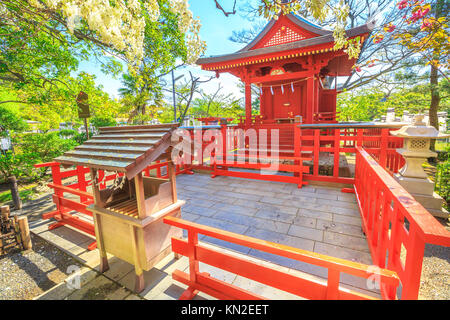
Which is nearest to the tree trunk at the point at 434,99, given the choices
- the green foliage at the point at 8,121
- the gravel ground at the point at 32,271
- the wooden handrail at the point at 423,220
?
the wooden handrail at the point at 423,220

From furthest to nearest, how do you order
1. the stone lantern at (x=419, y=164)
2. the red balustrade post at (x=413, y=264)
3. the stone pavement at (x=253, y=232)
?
the stone lantern at (x=419, y=164), the stone pavement at (x=253, y=232), the red balustrade post at (x=413, y=264)

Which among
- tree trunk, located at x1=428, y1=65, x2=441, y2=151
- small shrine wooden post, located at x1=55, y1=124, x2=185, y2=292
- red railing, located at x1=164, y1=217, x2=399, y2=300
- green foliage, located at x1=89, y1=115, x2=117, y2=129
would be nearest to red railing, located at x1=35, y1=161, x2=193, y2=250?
small shrine wooden post, located at x1=55, y1=124, x2=185, y2=292

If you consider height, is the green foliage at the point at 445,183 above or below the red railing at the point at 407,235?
below

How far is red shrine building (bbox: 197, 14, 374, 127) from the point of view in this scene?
748 cm

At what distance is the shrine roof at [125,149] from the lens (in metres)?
2.02

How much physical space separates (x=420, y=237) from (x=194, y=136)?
7120mm

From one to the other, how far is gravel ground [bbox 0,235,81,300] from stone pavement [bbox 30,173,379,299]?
0.16 metres

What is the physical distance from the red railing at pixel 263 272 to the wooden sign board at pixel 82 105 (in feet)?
17.8

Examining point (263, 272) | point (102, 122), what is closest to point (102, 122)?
point (102, 122)

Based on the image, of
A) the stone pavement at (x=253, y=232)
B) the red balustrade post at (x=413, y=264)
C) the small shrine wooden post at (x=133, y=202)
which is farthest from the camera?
the stone pavement at (x=253, y=232)

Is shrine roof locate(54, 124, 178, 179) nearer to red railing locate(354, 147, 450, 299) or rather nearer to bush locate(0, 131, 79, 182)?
red railing locate(354, 147, 450, 299)

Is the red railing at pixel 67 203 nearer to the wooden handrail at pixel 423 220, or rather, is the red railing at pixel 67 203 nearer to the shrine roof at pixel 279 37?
the wooden handrail at pixel 423 220
